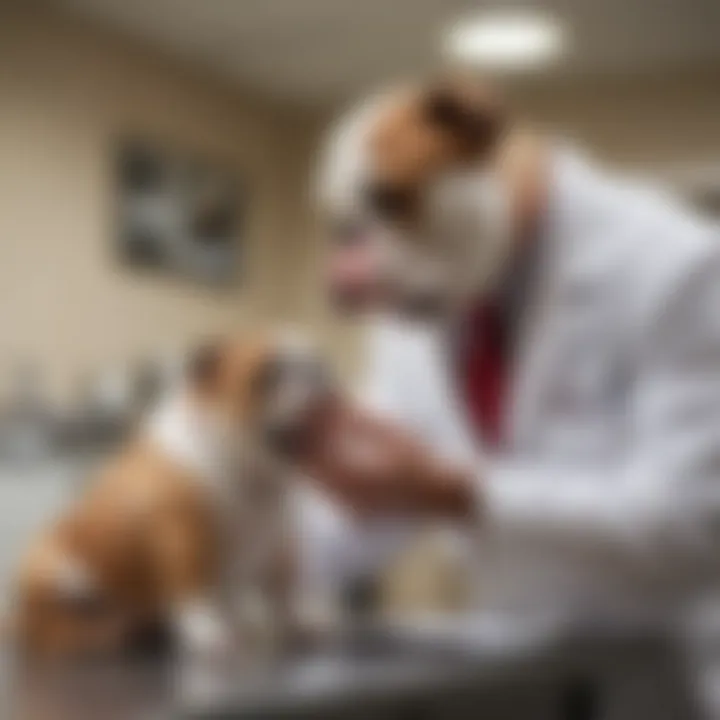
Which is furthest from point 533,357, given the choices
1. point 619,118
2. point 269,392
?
point 619,118

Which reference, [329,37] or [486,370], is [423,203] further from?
[329,37]

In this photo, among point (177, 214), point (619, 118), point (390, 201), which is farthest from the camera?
point (177, 214)

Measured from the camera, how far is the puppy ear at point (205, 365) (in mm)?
632

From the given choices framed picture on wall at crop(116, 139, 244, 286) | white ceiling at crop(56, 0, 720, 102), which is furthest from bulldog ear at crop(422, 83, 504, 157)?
framed picture on wall at crop(116, 139, 244, 286)

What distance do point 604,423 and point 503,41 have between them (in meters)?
0.79

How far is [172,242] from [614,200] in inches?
36.2

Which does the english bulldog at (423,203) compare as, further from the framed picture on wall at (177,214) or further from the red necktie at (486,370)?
the framed picture on wall at (177,214)

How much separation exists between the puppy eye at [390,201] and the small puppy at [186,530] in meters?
0.10

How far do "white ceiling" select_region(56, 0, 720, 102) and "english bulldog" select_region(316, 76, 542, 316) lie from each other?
52 cm

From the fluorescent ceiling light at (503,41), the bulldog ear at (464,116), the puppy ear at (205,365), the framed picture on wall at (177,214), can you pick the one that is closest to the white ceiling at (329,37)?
the fluorescent ceiling light at (503,41)

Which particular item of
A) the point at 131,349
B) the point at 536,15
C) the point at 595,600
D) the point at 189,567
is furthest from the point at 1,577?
the point at 131,349

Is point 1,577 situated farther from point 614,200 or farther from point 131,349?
point 131,349

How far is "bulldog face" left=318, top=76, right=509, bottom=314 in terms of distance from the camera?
27.1 inches

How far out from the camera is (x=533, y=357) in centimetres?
71
